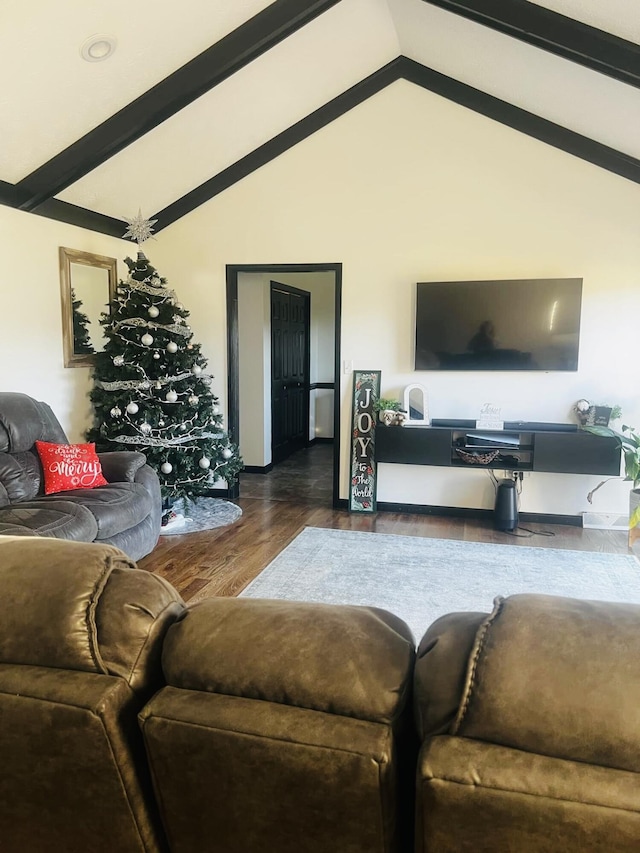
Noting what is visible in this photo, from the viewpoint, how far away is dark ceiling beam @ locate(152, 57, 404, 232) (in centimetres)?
485

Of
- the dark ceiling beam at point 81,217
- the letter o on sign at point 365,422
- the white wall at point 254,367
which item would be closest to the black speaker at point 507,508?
the letter o on sign at point 365,422

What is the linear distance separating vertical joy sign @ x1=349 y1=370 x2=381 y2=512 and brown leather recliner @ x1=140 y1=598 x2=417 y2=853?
14.1 feet

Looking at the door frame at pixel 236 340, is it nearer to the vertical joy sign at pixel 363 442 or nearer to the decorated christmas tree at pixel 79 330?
the vertical joy sign at pixel 363 442

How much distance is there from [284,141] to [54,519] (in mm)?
3646

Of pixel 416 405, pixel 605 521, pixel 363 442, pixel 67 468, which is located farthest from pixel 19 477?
pixel 605 521

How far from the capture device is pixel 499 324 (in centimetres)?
486

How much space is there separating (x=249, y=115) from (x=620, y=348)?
336 centimetres

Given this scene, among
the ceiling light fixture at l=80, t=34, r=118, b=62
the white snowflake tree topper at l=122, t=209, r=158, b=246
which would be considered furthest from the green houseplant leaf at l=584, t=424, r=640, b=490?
the ceiling light fixture at l=80, t=34, r=118, b=62

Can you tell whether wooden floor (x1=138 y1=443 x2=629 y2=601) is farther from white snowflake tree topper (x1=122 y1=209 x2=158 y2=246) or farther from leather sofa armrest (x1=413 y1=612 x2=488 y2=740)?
leather sofa armrest (x1=413 y1=612 x2=488 y2=740)

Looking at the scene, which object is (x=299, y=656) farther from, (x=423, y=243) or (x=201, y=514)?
(x=423, y=243)

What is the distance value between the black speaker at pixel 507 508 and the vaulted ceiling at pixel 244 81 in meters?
2.54

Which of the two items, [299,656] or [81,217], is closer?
[299,656]

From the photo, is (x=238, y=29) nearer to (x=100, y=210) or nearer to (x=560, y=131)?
(x=100, y=210)

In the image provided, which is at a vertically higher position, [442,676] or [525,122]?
[525,122]
